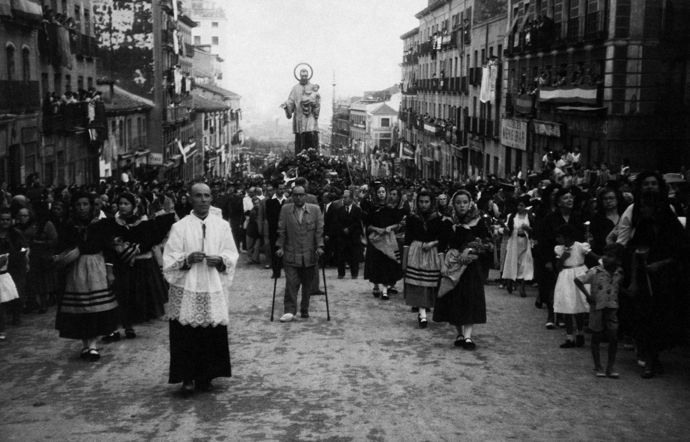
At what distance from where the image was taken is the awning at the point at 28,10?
91.1 feet

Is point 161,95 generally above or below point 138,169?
above

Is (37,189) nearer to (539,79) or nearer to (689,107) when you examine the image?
(689,107)

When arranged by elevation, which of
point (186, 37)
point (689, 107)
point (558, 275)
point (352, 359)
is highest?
point (186, 37)

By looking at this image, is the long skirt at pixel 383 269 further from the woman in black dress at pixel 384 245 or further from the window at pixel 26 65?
the window at pixel 26 65

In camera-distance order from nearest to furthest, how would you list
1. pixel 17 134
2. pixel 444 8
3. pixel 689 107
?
pixel 689 107, pixel 17 134, pixel 444 8

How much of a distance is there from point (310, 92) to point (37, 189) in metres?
13.4

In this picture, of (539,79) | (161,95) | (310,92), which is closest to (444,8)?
(161,95)

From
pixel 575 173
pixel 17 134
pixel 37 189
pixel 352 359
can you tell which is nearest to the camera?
pixel 352 359

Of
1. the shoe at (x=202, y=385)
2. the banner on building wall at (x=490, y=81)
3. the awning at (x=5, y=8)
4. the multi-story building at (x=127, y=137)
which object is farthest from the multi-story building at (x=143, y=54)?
the shoe at (x=202, y=385)

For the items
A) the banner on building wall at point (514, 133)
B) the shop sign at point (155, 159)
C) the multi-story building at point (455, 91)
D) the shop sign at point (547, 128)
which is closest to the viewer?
the shop sign at point (547, 128)

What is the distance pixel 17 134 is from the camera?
1117 inches

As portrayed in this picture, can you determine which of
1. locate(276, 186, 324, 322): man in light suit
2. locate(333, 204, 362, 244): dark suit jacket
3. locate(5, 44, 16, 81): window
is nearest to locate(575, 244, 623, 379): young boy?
locate(276, 186, 324, 322): man in light suit

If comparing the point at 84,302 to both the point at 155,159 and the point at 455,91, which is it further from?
the point at 455,91

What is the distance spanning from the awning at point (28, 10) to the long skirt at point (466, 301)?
21.9 m
